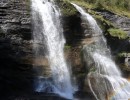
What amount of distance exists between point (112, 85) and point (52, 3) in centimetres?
931

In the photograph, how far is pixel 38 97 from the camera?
25.5 m

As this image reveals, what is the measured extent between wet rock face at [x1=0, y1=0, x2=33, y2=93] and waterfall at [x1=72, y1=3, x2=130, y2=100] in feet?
18.4

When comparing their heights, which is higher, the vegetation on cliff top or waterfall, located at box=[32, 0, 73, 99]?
the vegetation on cliff top

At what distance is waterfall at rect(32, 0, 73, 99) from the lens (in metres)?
29.0

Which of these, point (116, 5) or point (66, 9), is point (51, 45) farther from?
point (116, 5)

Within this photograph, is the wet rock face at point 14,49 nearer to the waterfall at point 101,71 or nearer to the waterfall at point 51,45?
the waterfall at point 51,45

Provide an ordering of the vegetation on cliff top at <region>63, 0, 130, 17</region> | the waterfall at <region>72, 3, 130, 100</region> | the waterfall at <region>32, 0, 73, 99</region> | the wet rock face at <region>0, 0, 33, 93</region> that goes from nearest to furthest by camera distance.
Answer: the wet rock face at <region>0, 0, 33, 93</region>, the waterfall at <region>32, 0, 73, 99</region>, the waterfall at <region>72, 3, 130, 100</region>, the vegetation on cliff top at <region>63, 0, 130, 17</region>

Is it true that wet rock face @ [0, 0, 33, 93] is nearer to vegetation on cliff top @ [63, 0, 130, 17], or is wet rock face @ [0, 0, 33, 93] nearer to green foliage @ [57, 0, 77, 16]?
green foliage @ [57, 0, 77, 16]

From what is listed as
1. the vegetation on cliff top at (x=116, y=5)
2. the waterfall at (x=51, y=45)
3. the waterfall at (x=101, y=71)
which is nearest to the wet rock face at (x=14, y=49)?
the waterfall at (x=51, y=45)

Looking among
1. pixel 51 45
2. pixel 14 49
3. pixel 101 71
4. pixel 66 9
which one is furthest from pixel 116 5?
pixel 14 49

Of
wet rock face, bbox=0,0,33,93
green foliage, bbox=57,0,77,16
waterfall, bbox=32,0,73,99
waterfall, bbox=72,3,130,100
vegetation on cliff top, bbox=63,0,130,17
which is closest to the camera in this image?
wet rock face, bbox=0,0,33,93

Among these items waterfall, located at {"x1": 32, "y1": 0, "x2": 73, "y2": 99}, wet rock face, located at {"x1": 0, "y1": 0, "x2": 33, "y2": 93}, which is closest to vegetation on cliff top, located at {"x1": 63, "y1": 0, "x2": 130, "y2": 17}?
waterfall, located at {"x1": 32, "y1": 0, "x2": 73, "y2": 99}

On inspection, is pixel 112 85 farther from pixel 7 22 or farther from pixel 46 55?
pixel 7 22

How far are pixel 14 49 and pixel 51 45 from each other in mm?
3617
